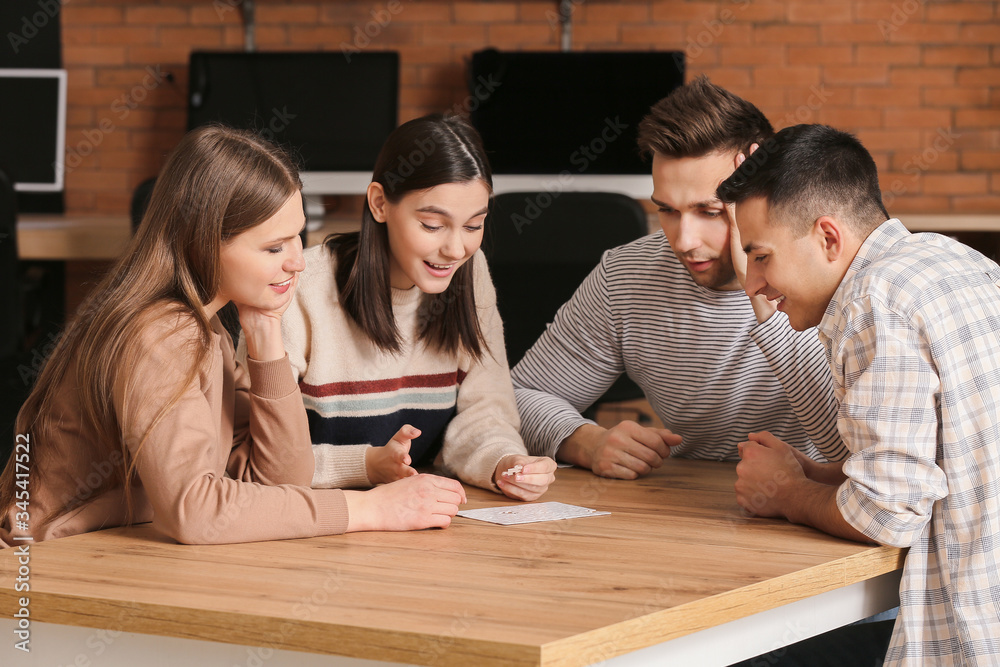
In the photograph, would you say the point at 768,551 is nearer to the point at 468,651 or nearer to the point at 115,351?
the point at 468,651

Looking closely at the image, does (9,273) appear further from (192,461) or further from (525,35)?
(192,461)

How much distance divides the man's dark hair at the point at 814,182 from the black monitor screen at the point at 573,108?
2.27 m

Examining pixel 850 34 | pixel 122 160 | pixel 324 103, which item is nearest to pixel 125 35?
pixel 122 160

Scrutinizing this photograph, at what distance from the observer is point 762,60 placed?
12.3ft

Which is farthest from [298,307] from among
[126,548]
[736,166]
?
[736,166]

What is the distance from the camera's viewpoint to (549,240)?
2.47 metres

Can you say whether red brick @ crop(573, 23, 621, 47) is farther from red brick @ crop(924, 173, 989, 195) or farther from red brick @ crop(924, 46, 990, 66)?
red brick @ crop(924, 173, 989, 195)

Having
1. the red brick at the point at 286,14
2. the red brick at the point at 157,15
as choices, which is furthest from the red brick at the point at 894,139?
the red brick at the point at 157,15

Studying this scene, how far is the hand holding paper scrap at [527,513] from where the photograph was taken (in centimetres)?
117

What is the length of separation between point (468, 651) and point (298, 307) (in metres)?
0.80

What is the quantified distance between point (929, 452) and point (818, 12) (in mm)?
3150

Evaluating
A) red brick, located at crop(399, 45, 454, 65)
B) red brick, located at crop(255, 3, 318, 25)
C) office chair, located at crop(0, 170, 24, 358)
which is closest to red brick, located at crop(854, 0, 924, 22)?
red brick, located at crop(399, 45, 454, 65)

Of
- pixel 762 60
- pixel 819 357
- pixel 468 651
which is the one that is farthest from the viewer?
pixel 762 60

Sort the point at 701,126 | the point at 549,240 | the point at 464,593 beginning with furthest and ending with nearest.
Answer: the point at 549,240 < the point at 701,126 < the point at 464,593
